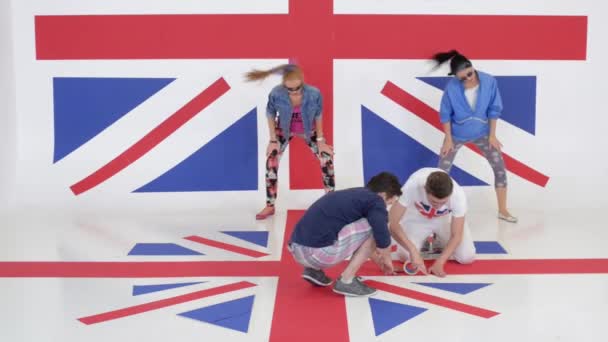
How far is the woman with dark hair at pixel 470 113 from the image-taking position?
16.0 ft

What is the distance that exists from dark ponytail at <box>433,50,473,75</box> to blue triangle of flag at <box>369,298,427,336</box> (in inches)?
70.7

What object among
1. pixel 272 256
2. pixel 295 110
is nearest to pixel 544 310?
pixel 272 256

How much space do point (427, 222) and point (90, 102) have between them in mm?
2592

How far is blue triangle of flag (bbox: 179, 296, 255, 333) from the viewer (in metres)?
3.41

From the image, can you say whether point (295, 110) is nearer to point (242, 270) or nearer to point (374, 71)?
point (374, 71)

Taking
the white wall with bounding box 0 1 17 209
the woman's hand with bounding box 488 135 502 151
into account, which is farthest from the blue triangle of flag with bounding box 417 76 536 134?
the white wall with bounding box 0 1 17 209

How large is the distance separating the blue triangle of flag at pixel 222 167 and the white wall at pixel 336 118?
2.0 inches

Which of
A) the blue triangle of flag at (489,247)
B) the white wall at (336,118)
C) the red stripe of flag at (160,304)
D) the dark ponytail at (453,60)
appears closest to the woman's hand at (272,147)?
the white wall at (336,118)

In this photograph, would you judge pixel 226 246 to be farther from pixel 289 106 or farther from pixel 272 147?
pixel 289 106

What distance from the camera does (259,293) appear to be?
379 cm

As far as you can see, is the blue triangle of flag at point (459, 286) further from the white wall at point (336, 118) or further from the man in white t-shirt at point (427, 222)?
the white wall at point (336, 118)

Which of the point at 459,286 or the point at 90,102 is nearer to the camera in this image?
the point at 459,286

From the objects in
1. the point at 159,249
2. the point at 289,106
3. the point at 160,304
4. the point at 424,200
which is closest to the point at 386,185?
the point at 424,200

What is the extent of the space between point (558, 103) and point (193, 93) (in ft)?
8.35
